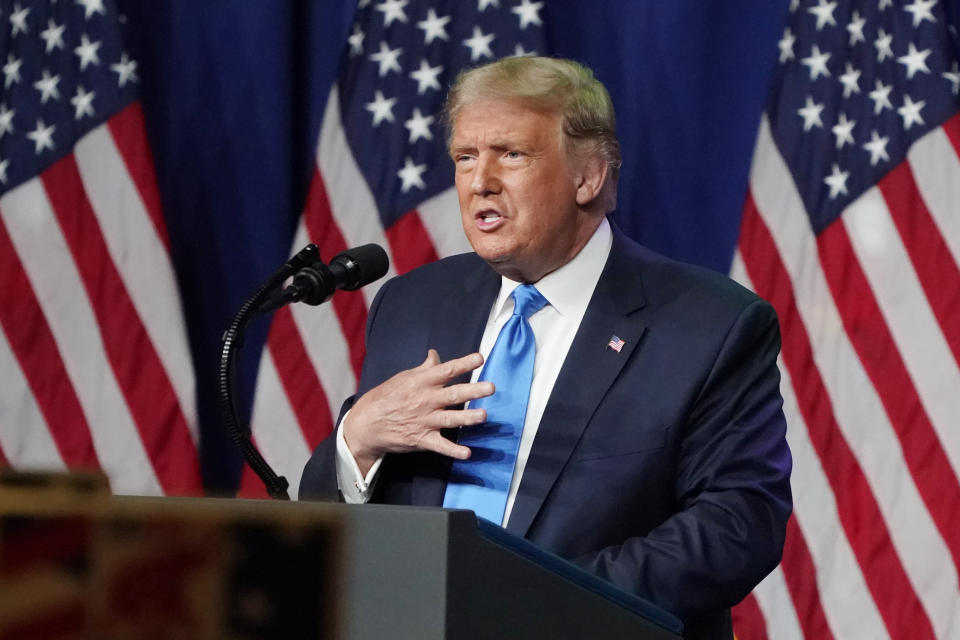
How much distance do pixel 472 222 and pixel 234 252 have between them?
67.4 inches

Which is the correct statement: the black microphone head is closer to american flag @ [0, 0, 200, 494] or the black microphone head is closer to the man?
the man

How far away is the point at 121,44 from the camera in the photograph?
11.5ft

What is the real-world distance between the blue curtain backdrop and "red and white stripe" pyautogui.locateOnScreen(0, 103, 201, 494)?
0.12 meters

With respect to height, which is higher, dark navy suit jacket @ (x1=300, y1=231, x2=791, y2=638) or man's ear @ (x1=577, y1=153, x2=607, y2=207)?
man's ear @ (x1=577, y1=153, x2=607, y2=207)

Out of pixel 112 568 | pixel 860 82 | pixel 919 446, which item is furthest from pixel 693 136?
pixel 112 568

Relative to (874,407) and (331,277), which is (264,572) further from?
(874,407)

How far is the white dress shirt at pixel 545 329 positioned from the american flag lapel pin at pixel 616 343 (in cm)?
8

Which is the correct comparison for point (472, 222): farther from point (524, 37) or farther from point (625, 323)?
point (524, 37)

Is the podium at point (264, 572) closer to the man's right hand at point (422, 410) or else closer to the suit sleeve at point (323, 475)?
the man's right hand at point (422, 410)

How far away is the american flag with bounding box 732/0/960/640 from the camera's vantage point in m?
3.19

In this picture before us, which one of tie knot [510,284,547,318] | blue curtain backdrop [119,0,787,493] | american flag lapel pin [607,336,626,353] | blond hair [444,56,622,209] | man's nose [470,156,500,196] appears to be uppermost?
blue curtain backdrop [119,0,787,493]

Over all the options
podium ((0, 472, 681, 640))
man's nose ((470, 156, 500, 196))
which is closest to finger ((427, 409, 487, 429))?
man's nose ((470, 156, 500, 196))

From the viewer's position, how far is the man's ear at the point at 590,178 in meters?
2.13

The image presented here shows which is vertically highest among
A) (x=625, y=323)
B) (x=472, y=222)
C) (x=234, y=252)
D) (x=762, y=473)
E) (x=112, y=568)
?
(x=234, y=252)
